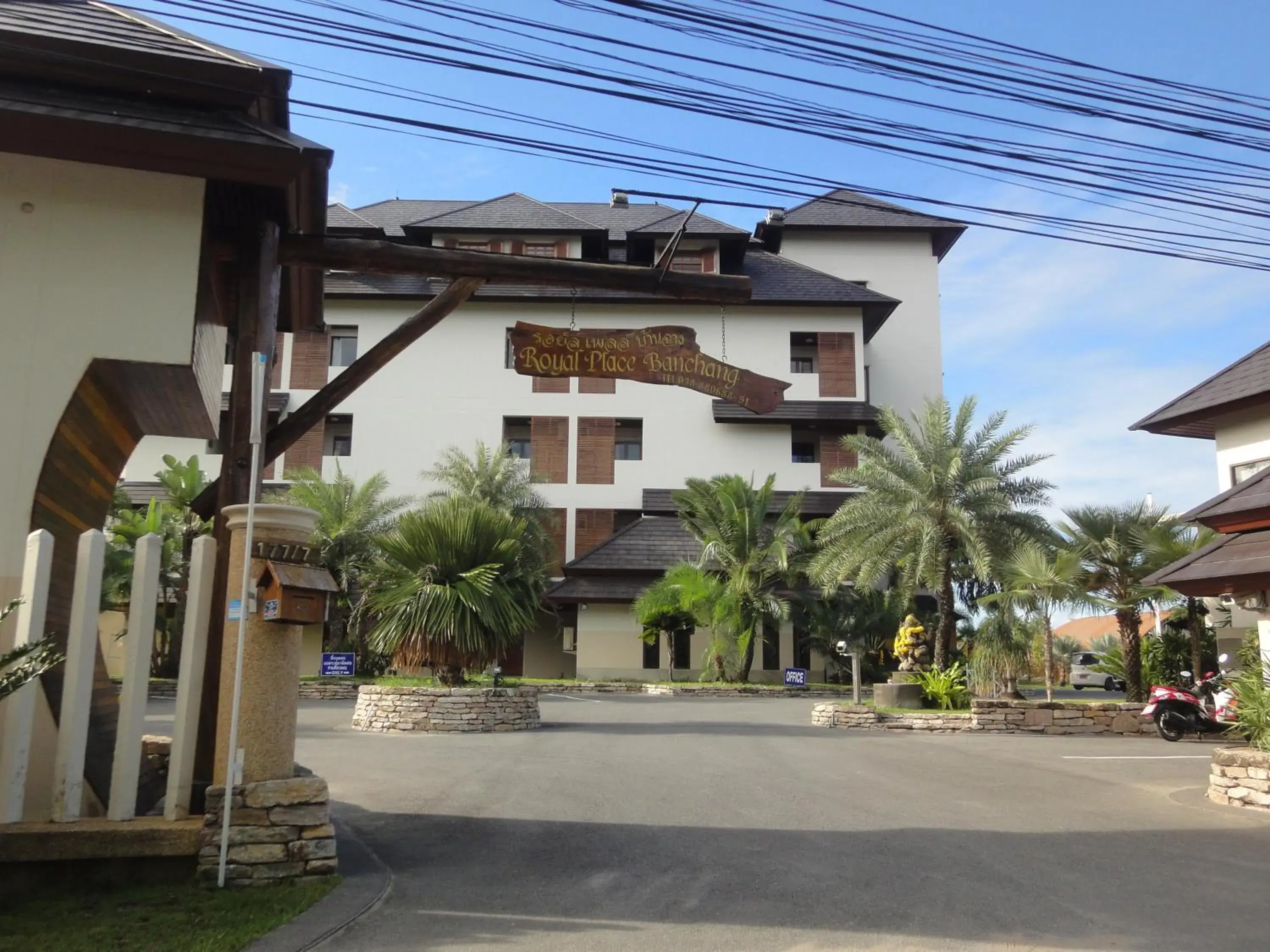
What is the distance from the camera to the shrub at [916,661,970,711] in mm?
22125

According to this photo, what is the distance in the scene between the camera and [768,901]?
22.3ft

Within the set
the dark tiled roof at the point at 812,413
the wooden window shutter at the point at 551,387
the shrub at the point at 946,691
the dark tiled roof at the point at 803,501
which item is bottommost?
the shrub at the point at 946,691

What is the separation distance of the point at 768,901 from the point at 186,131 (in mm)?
6397

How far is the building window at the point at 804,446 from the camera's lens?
40.9m

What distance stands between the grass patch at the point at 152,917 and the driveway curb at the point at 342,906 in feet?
0.24

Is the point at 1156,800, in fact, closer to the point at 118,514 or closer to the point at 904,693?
the point at 904,693

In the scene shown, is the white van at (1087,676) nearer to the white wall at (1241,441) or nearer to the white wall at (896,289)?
the white wall at (896,289)

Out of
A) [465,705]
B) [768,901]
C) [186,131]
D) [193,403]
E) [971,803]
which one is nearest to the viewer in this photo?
[768,901]

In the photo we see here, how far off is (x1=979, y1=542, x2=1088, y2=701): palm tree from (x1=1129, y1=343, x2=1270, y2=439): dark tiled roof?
3.22m

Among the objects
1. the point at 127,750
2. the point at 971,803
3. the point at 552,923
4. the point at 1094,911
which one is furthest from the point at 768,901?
the point at 971,803

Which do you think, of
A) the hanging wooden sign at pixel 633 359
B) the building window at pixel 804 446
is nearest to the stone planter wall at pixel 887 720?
the hanging wooden sign at pixel 633 359

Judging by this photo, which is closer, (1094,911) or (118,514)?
(1094,911)

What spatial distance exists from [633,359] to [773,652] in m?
29.4

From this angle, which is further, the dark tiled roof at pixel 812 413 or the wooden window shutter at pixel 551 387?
the wooden window shutter at pixel 551 387
